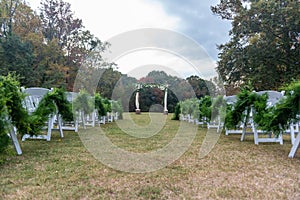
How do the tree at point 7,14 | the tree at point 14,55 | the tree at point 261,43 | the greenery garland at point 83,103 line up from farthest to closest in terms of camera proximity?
the tree at point 7,14
the tree at point 14,55
the tree at point 261,43
the greenery garland at point 83,103

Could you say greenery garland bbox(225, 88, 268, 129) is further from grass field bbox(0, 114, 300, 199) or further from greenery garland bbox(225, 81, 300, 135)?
grass field bbox(0, 114, 300, 199)

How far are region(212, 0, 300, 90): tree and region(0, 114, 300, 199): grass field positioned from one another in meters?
10.6

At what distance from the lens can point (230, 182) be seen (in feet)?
6.64

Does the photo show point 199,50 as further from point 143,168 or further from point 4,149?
point 4,149

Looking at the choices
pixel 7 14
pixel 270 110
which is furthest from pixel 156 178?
pixel 7 14

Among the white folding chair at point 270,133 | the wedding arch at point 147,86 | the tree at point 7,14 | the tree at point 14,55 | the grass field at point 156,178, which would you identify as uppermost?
the tree at point 7,14

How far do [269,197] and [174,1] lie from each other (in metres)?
7.95

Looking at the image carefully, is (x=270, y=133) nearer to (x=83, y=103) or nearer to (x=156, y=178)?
(x=156, y=178)

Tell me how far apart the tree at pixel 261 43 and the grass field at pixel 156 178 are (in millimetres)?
10571

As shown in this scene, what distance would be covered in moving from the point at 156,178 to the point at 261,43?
1275cm

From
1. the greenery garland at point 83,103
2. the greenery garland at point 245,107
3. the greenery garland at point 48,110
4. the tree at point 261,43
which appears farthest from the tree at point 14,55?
the greenery garland at point 245,107

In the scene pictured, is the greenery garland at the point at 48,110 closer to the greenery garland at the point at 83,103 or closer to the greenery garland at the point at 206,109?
the greenery garland at the point at 83,103

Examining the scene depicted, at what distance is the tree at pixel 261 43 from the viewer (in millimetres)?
11890

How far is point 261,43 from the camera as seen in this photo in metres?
12.8
